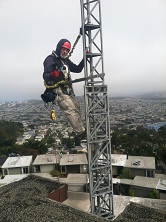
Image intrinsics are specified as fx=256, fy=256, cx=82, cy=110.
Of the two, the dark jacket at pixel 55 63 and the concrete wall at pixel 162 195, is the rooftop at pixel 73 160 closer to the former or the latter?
the concrete wall at pixel 162 195

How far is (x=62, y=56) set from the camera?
31.0 feet

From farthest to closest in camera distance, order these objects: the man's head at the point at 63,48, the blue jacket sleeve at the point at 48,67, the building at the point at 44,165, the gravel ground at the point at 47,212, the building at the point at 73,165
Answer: the building at the point at 44,165 → the building at the point at 73,165 → the man's head at the point at 63,48 → the blue jacket sleeve at the point at 48,67 → the gravel ground at the point at 47,212

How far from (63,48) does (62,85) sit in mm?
1348

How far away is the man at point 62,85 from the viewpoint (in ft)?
30.0

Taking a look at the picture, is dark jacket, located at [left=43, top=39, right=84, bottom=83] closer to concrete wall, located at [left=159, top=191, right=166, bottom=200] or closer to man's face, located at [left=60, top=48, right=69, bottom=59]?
man's face, located at [left=60, top=48, right=69, bottom=59]

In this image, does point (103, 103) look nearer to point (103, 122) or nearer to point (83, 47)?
point (103, 122)

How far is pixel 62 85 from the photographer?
30.5 feet

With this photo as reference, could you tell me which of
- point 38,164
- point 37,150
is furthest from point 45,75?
point 37,150

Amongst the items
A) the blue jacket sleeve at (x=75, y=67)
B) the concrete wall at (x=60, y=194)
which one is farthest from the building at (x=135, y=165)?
the blue jacket sleeve at (x=75, y=67)

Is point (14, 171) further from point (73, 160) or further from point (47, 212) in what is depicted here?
point (47, 212)

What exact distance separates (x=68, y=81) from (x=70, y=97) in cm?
59

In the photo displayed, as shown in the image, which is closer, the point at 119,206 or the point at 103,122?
the point at 103,122

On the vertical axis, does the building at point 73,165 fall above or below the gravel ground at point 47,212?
below

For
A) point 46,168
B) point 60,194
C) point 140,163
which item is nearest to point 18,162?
point 46,168
